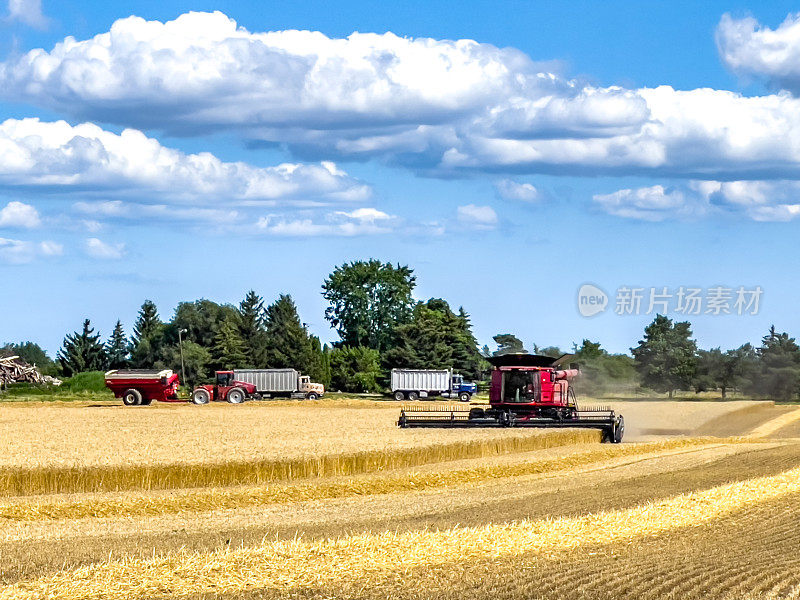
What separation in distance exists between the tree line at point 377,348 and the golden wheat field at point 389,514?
42.7m

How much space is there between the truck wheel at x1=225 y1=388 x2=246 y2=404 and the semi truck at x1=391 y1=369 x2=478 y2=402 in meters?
14.8

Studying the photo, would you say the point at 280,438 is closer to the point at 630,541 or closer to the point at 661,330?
the point at 630,541

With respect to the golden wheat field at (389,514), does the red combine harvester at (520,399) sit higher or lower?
higher

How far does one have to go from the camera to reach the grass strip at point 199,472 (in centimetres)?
2348

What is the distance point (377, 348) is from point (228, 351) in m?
25.6

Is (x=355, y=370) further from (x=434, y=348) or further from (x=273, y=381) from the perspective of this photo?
(x=273, y=381)

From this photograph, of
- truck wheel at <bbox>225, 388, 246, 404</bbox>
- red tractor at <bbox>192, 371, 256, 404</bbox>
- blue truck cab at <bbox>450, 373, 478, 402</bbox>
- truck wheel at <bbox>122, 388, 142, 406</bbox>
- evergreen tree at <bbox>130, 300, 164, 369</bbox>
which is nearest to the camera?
truck wheel at <bbox>122, 388, 142, 406</bbox>

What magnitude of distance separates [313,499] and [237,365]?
80.5 metres

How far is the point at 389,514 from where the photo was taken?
19703 mm

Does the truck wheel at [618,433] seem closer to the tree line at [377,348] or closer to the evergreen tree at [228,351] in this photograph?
the tree line at [377,348]

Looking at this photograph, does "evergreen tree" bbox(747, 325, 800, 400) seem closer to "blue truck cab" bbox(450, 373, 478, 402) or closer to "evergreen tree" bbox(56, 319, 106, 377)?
"blue truck cab" bbox(450, 373, 478, 402)

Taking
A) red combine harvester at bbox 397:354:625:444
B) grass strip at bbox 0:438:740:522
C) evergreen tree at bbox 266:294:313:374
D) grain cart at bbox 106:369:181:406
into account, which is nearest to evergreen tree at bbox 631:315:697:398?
evergreen tree at bbox 266:294:313:374

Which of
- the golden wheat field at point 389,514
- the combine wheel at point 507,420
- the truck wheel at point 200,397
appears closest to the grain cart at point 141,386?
the truck wheel at point 200,397

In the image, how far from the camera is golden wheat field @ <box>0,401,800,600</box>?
12.4 m
